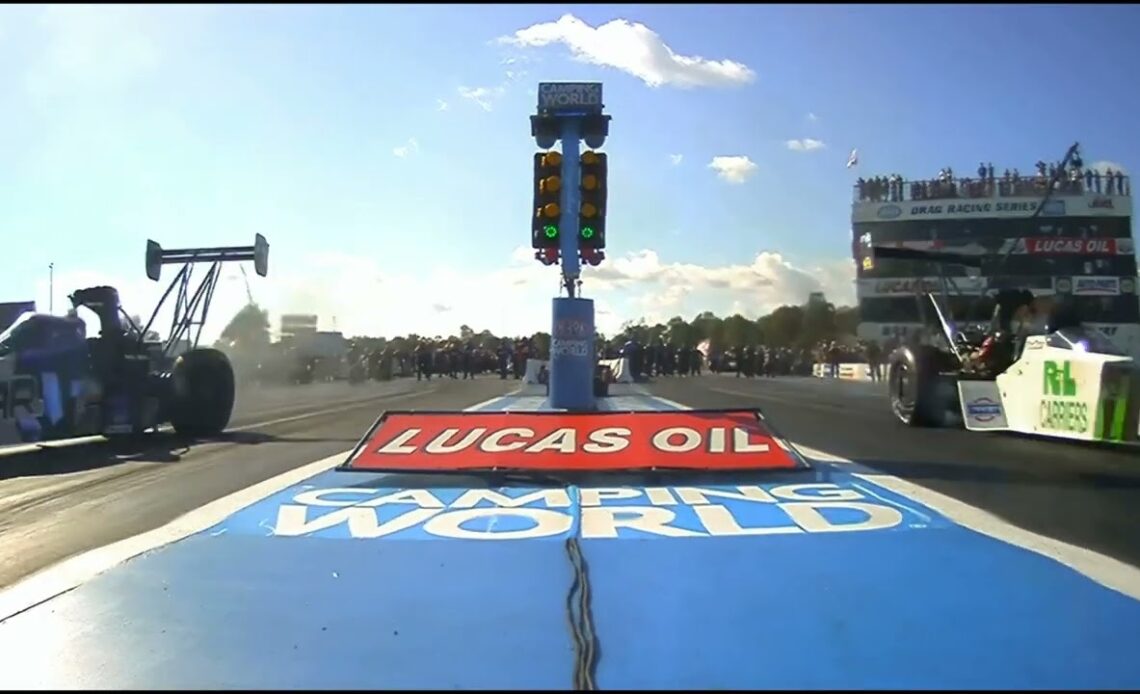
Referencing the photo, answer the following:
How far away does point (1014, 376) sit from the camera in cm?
1009

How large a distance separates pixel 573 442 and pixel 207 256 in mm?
8636

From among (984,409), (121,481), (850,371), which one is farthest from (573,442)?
(850,371)

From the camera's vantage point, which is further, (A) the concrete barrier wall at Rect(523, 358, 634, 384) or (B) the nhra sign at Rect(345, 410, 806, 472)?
(A) the concrete barrier wall at Rect(523, 358, 634, 384)

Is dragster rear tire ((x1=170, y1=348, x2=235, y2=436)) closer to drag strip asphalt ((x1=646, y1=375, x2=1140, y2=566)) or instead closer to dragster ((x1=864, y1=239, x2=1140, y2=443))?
drag strip asphalt ((x1=646, y1=375, x2=1140, y2=566))

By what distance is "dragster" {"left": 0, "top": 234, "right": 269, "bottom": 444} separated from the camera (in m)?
9.92

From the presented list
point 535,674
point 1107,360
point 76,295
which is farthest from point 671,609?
point 76,295

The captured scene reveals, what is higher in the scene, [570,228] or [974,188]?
[974,188]

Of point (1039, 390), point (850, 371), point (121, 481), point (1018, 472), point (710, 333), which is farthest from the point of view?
point (710, 333)

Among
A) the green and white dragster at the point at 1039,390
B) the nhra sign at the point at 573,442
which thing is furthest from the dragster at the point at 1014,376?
the nhra sign at the point at 573,442

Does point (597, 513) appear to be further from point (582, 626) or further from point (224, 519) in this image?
Answer: point (224, 519)

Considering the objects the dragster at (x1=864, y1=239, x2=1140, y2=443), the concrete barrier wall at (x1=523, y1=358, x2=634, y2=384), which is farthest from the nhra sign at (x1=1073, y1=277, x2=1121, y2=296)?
the dragster at (x1=864, y1=239, x2=1140, y2=443)

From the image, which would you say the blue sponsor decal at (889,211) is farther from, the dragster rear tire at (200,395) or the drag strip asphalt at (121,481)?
the dragster rear tire at (200,395)

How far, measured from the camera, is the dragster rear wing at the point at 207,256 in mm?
12672

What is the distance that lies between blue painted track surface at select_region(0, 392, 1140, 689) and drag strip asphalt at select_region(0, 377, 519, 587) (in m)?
0.93
